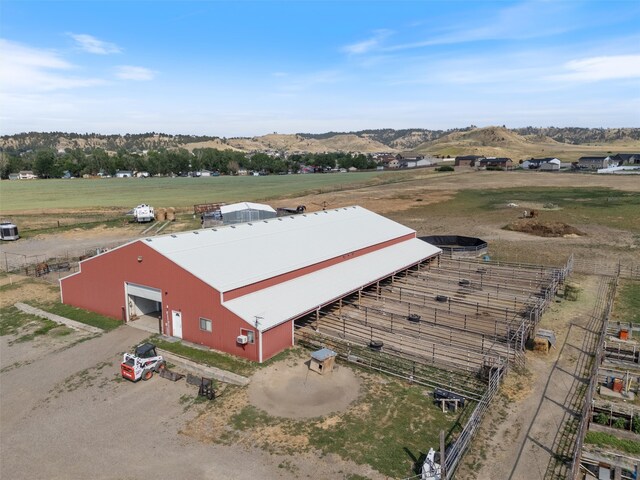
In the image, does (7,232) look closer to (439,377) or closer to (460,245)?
(460,245)

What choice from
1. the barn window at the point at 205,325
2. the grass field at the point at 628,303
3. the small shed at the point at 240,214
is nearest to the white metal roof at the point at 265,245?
the barn window at the point at 205,325

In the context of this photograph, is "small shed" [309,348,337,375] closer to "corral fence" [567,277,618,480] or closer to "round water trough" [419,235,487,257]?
"corral fence" [567,277,618,480]

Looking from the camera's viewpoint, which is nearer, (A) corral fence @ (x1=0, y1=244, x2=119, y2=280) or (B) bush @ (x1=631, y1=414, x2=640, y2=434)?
(B) bush @ (x1=631, y1=414, x2=640, y2=434)

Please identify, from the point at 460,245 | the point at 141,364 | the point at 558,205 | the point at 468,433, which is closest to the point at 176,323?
the point at 141,364

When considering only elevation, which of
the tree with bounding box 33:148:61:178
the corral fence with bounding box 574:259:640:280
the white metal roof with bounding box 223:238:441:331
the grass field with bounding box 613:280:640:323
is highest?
the tree with bounding box 33:148:61:178

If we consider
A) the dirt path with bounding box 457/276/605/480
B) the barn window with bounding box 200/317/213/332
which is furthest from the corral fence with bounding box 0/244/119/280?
the dirt path with bounding box 457/276/605/480

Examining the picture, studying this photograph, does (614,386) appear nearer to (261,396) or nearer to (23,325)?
(261,396)

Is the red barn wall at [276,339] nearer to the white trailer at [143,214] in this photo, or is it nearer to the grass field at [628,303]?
the grass field at [628,303]

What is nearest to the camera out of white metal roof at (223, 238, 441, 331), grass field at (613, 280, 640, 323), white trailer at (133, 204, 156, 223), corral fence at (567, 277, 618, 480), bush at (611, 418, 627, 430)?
corral fence at (567, 277, 618, 480)

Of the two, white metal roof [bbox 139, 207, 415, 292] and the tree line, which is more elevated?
the tree line
